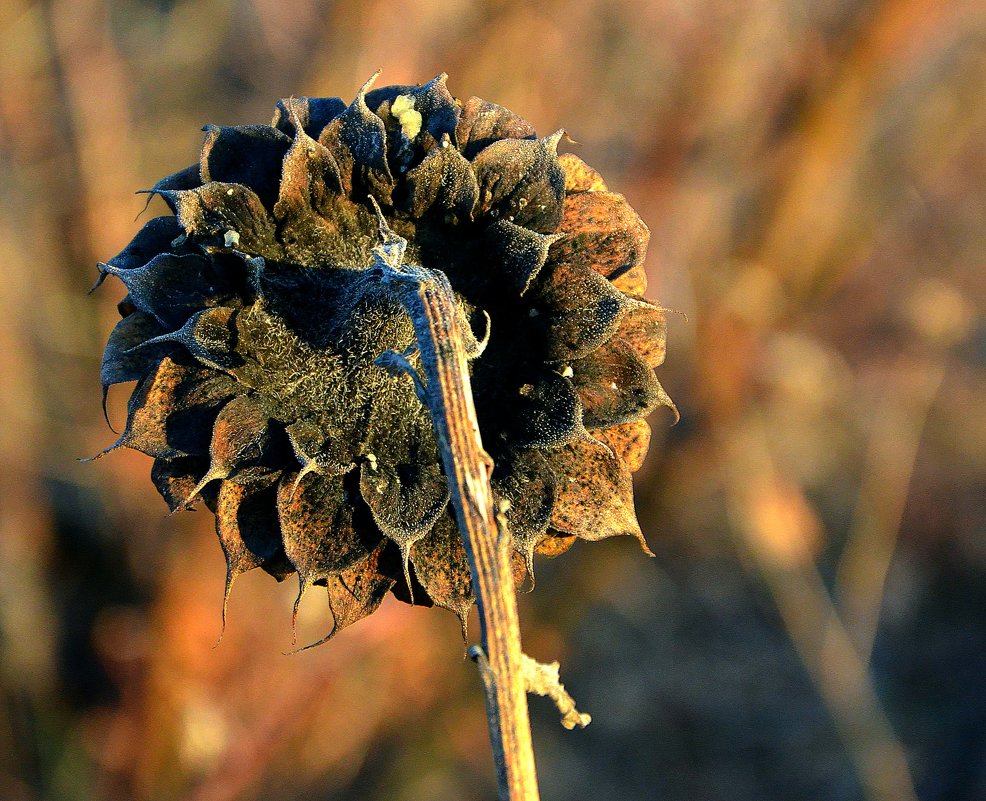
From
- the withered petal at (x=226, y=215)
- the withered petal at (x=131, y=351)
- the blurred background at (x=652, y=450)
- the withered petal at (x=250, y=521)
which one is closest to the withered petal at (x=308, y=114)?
the withered petal at (x=226, y=215)

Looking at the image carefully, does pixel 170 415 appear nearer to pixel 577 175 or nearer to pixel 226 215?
pixel 226 215

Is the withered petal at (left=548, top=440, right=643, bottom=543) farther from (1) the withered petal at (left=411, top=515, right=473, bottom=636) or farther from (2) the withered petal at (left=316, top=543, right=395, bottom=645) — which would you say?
(2) the withered petal at (left=316, top=543, right=395, bottom=645)

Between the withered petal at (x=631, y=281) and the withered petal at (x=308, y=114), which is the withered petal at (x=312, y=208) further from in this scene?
the withered petal at (x=631, y=281)

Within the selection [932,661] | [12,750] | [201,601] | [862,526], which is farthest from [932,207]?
[12,750]

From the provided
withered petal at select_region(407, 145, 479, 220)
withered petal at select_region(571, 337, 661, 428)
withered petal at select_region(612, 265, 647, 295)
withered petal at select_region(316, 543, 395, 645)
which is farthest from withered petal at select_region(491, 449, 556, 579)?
withered petal at select_region(407, 145, 479, 220)

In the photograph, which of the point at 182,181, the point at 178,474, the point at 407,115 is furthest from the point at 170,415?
the point at 407,115

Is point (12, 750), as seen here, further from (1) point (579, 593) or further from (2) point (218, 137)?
(2) point (218, 137)
